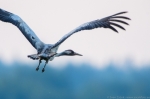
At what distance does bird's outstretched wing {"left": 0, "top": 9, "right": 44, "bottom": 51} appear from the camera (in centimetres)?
1723

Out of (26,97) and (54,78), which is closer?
(54,78)

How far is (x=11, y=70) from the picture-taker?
39188mm

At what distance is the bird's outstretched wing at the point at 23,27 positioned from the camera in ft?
56.5

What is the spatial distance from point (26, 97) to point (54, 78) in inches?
148

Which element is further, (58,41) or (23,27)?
(23,27)

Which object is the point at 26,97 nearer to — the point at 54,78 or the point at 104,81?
the point at 54,78

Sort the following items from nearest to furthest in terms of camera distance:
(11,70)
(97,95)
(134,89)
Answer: (134,89) < (97,95) < (11,70)

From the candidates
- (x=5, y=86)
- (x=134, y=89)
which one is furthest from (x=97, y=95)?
(x=5, y=86)

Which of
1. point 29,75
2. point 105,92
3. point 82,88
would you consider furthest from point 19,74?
point 105,92

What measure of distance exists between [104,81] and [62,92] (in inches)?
171

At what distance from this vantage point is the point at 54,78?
3681 cm

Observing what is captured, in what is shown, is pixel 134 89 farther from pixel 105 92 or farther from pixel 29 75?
pixel 29 75

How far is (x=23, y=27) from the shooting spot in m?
17.8

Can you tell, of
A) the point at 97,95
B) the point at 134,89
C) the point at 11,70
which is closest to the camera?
the point at 134,89
